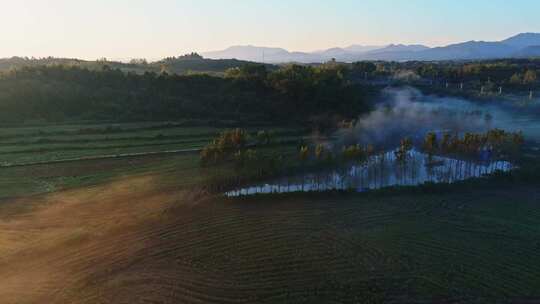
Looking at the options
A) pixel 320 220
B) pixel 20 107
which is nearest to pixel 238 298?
pixel 320 220

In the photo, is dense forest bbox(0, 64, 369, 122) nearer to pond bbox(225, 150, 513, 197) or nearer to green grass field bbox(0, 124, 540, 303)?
green grass field bbox(0, 124, 540, 303)

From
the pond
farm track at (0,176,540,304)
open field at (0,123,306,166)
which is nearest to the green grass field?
farm track at (0,176,540,304)

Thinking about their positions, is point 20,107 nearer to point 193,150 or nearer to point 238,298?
point 193,150

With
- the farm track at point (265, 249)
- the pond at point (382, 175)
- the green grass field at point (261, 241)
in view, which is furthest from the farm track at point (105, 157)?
the pond at point (382, 175)

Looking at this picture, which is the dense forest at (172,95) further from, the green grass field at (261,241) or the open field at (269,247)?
the open field at (269,247)

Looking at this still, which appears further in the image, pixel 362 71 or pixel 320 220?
pixel 362 71

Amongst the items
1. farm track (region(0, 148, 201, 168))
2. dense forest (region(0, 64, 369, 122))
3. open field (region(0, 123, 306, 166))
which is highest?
dense forest (region(0, 64, 369, 122))

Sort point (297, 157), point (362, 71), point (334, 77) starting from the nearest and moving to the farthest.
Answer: point (297, 157) → point (334, 77) → point (362, 71)
